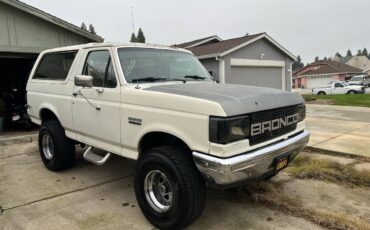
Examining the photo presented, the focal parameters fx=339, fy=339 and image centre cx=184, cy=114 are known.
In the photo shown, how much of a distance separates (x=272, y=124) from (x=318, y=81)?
6010 centimetres

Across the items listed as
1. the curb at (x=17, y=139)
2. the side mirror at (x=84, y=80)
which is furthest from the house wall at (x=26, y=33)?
the side mirror at (x=84, y=80)

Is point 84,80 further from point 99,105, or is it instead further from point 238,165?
point 238,165

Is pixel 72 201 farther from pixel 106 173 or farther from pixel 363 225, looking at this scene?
pixel 363 225

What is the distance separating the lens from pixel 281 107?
3902mm

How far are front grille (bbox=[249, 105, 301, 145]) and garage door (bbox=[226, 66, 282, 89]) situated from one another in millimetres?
14572

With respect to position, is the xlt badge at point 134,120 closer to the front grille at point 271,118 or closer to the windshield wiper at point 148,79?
the windshield wiper at point 148,79

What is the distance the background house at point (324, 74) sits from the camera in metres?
56.9

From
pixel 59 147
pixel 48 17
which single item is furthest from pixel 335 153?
pixel 48 17

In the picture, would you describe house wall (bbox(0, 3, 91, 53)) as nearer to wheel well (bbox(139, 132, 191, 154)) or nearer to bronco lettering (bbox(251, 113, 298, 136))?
wheel well (bbox(139, 132, 191, 154))

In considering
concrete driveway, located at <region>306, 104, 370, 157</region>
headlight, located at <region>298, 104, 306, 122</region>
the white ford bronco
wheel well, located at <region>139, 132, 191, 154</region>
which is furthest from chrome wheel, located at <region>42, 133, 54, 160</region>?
concrete driveway, located at <region>306, 104, 370, 157</region>

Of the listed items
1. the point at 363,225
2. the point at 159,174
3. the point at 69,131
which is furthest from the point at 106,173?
the point at 363,225

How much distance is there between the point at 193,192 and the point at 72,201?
6.87 ft

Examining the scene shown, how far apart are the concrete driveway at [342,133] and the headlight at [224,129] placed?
14.3ft

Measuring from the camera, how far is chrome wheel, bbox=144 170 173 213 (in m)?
3.86
